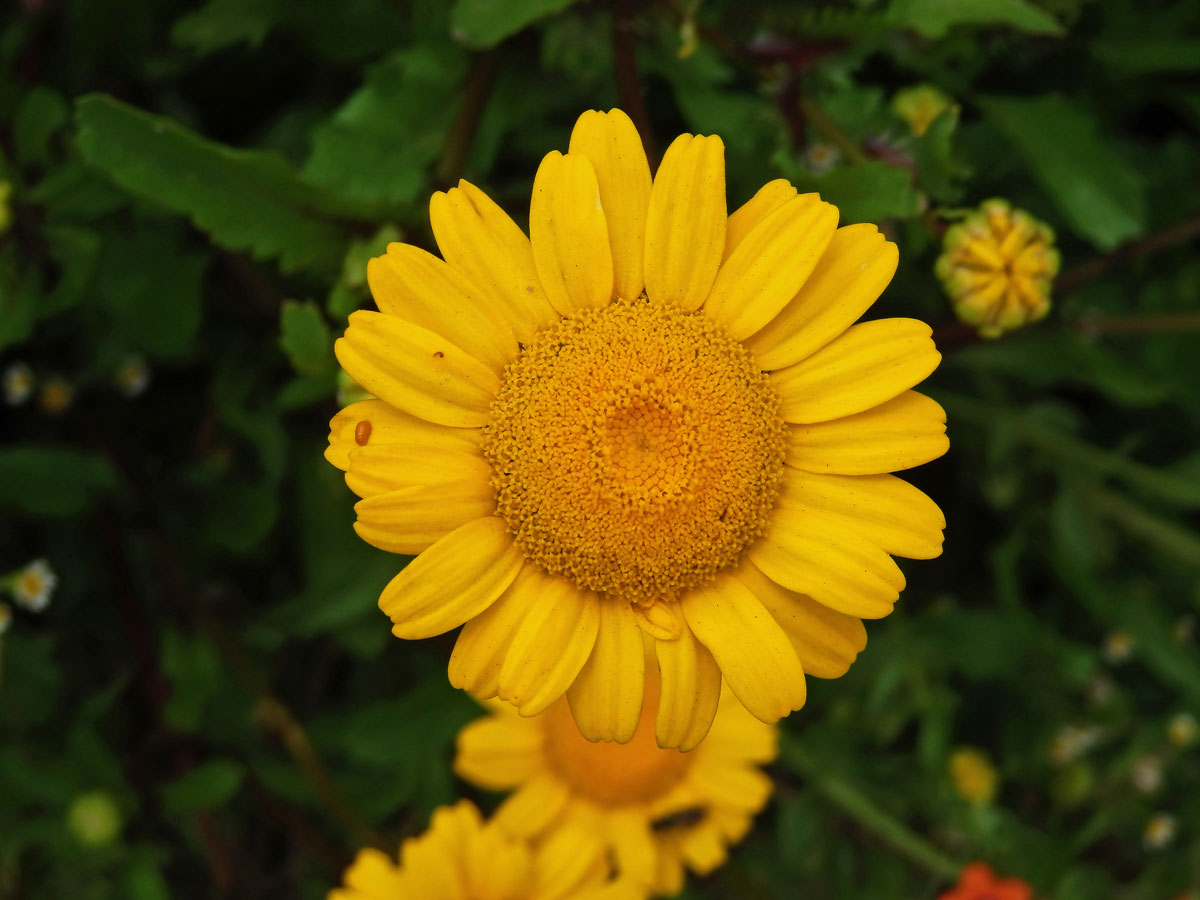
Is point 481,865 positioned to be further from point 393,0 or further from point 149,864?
point 393,0

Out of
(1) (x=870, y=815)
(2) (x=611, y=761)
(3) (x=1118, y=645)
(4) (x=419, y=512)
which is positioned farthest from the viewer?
(3) (x=1118, y=645)

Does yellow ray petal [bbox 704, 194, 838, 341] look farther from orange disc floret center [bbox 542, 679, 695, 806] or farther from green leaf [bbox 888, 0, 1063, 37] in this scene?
orange disc floret center [bbox 542, 679, 695, 806]

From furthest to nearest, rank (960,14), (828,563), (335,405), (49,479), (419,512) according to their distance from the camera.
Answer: (49,479) → (335,405) → (960,14) → (828,563) → (419,512)

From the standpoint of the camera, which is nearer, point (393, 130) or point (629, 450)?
point (629, 450)

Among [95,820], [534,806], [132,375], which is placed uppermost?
[132,375]

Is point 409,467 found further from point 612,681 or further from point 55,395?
point 55,395

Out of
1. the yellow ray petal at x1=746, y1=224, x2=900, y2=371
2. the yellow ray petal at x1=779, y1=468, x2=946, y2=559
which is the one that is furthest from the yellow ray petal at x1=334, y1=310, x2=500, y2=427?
the yellow ray petal at x1=779, y1=468, x2=946, y2=559

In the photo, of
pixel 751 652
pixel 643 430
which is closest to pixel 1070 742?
pixel 751 652
